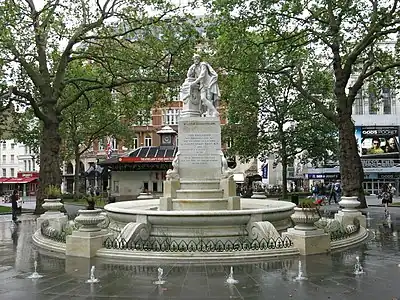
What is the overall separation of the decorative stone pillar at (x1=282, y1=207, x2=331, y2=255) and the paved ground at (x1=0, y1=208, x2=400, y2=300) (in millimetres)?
352

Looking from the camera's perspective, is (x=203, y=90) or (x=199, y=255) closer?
(x=199, y=255)

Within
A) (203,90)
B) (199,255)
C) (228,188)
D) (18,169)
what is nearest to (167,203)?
(228,188)

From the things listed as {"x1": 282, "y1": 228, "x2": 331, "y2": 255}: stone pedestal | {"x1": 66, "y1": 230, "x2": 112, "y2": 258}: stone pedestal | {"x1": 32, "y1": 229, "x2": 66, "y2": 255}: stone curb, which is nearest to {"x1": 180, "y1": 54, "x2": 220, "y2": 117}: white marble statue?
{"x1": 282, "y1": 228, "x2": 331, "y2": 255}: stone pedestal

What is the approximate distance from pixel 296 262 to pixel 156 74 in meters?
18.8

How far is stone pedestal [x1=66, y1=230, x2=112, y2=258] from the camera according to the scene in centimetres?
1088

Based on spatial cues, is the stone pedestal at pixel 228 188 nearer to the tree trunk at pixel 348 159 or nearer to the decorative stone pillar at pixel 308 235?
the decorative stone pillar at pixel 308 235

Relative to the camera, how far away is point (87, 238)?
10945mm

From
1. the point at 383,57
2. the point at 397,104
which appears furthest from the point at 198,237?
the point at 397,104

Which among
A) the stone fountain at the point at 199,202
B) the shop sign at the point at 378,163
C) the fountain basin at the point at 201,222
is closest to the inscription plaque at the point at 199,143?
the stone fountain at the point at 199,202

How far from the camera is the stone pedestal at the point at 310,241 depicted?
35.3 ft

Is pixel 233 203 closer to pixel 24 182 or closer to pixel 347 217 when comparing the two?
pixel 347 217

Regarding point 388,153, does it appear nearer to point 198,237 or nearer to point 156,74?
point 156,74

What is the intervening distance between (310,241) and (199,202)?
13.4 ft

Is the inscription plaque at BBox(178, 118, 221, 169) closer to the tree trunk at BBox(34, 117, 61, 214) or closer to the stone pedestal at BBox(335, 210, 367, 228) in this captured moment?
the stone pedestal at BBox(335, 210, 367, 228)
